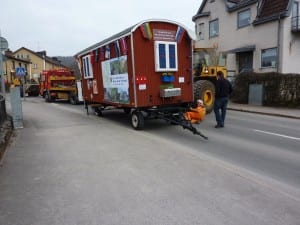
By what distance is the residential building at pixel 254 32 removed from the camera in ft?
69.2

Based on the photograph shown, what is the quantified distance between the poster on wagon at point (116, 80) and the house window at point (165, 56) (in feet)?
3.44

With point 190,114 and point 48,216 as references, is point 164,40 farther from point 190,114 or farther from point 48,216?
point 48,216

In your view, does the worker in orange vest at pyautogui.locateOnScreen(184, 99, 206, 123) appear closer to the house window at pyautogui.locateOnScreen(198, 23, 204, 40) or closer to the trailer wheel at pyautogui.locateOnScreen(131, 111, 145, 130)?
the trailer wheel at pyautogui.locateOnScreen(131, 111, 145, 130)

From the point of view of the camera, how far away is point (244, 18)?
24.5m

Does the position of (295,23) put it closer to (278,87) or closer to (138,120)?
(278,87)

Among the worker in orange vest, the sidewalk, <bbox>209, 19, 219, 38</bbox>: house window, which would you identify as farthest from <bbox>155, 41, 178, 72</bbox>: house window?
<bbox>209, 19, 219, 38</bbox>: house window

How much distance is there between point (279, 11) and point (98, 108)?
588 inches

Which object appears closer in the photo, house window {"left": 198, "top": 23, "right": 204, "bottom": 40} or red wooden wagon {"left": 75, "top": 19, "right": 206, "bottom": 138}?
red wooden wagon {"left": 75, "top": 19, "right": 206, "bottom": 138}

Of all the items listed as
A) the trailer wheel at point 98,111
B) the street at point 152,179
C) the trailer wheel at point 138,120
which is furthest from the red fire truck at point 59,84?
the street at point 152,179

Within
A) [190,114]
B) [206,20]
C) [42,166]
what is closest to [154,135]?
[190,114]

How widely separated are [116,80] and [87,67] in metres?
3.46

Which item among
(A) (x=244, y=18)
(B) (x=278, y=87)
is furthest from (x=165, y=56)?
(A) (x=244, y=18)

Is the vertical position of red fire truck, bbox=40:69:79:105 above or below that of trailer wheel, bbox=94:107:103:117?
above

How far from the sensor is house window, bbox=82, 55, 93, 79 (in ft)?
43.7
